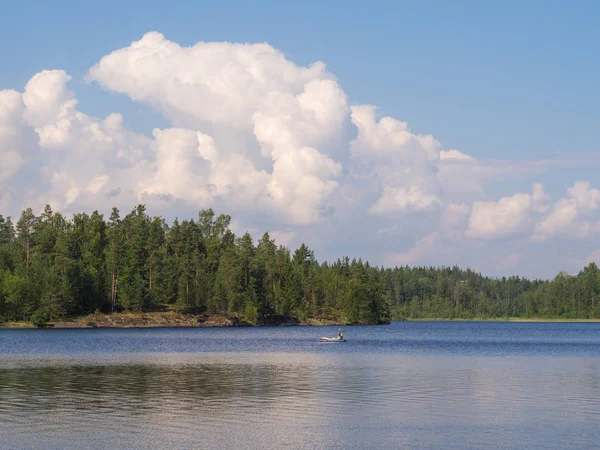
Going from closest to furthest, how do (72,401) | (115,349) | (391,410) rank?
(391,410)
(72,401)
(115,349)

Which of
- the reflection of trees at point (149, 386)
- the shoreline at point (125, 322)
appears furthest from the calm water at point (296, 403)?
the shoreline at point (125, 322)

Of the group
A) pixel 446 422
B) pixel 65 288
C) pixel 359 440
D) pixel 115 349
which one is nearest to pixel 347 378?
pixel 446 422

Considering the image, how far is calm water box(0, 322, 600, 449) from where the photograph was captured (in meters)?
35.1

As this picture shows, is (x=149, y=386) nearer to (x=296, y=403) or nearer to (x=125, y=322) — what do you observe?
(x=296, y=403)

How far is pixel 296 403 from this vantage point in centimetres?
4619

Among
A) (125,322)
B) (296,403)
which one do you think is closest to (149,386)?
(296,403)

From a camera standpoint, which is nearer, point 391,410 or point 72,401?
point 391,410

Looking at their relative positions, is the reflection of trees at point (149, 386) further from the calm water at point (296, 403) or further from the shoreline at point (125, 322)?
the shoreline at point (125, 322)

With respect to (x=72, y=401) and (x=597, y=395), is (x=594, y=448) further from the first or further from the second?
(x=72, y=401)

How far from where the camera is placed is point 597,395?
51.3 m

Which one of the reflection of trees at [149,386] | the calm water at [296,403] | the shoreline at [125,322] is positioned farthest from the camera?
the shoreline at [125,322]

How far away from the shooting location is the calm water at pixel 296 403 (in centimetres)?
3509

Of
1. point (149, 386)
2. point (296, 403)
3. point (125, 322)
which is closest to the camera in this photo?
point (296, 403)

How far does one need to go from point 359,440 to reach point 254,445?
4.79m
